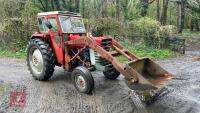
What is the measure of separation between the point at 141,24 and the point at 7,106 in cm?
1077

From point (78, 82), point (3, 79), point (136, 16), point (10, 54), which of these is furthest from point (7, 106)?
point (136, 16)

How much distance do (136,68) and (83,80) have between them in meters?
1.41

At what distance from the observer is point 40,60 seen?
991 centimetres

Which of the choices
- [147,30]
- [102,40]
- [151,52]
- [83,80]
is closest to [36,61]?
[83,80]

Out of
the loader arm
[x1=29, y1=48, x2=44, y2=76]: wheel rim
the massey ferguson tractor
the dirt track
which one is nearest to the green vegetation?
the dirt track

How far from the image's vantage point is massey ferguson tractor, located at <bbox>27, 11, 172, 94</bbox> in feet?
27.6

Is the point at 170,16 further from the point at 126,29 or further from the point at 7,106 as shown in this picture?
the point at 7,106

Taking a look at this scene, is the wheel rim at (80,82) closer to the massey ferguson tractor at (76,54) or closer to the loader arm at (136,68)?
the massey ferguson tractor at (76,54)

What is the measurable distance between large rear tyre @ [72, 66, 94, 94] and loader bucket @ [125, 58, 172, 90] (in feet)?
3.77

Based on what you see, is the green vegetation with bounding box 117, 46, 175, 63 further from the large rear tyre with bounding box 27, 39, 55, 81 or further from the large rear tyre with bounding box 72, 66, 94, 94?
the large rear tyre with bounding box 72, 66, 94, 94

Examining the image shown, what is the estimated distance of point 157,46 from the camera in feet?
55.2

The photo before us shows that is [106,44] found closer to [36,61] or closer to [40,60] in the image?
[40,60]

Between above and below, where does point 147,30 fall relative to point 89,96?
above

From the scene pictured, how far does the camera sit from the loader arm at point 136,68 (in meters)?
7.63
